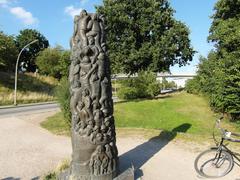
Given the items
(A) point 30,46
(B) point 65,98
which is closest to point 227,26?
(B) point 65,98

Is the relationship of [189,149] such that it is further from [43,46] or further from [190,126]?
[43,46]

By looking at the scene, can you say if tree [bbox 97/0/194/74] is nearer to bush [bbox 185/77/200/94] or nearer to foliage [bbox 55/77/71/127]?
bush [bbox 185/77/200/94]

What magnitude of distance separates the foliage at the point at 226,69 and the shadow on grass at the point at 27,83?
21.8m

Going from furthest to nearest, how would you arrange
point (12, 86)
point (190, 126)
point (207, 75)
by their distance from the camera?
point (12, 86) → point (207, 75) → point (190, 126)

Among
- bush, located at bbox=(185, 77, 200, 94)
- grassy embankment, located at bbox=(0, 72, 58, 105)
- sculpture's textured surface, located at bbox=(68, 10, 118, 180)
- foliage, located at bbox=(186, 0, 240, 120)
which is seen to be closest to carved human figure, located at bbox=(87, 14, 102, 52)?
sculpture's textured surface, located at bbox=(68, 10, 118, 180)

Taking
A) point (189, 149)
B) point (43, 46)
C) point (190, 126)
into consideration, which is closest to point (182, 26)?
point (190, 126)

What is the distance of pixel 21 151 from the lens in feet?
32.4

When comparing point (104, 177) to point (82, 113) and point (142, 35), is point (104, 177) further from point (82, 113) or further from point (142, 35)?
point (142, 35)

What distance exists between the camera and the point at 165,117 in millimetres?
19172

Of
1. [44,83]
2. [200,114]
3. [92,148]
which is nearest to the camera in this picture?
[92,148]

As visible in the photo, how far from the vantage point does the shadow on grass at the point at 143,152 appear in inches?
298

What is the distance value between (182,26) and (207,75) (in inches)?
337

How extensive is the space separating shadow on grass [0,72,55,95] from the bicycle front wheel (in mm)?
32047

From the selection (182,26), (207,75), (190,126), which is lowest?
(190,126)
